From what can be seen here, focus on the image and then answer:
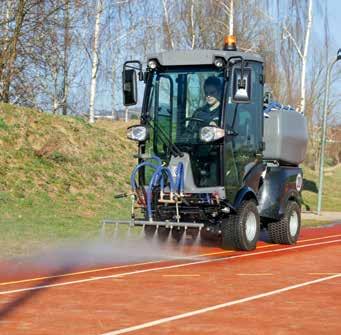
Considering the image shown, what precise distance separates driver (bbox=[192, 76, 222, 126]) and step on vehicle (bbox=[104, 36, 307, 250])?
0.02m

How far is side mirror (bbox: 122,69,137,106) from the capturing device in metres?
14.3

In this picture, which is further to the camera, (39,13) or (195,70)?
(39,13)

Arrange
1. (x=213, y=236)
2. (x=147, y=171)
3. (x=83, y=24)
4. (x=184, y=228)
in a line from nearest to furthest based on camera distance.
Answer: (x=184, y=228)
(x=147, y=171)
(x=213, y=236)
(x=83, y=24)

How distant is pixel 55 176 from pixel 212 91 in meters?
9.03

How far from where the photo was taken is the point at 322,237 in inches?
775

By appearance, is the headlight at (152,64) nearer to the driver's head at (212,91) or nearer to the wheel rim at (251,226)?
the driver's head at (212,91)

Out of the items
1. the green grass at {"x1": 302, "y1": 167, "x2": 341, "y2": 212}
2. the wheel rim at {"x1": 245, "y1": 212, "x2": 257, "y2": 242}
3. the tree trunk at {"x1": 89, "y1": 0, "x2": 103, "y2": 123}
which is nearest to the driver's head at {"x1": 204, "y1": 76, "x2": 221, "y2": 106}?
the wheel rim at {"x1": 245, "y1": 212, "x2": 257, "y2": 242}

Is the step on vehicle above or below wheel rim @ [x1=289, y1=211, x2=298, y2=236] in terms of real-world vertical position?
above

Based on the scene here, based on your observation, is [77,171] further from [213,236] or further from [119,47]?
[119,47]

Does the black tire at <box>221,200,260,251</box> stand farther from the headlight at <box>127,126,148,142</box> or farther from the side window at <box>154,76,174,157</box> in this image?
the headlight at <box>127,126,148,142</box>

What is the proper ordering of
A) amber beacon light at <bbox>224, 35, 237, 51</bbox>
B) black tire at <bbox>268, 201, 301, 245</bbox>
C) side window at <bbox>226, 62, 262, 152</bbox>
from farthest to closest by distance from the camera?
black tire at <bbox>268, 201, 301, 245</bbox>, amber beacon light at <bbox>224, 35, 237, 51</bbox>, side window at <bbox>226, 62, 262, 152</bbox>

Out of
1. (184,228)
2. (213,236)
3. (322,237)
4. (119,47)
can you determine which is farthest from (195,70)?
(119,47)

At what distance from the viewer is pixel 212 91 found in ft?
47.5

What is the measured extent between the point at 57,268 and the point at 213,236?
5506 mm
